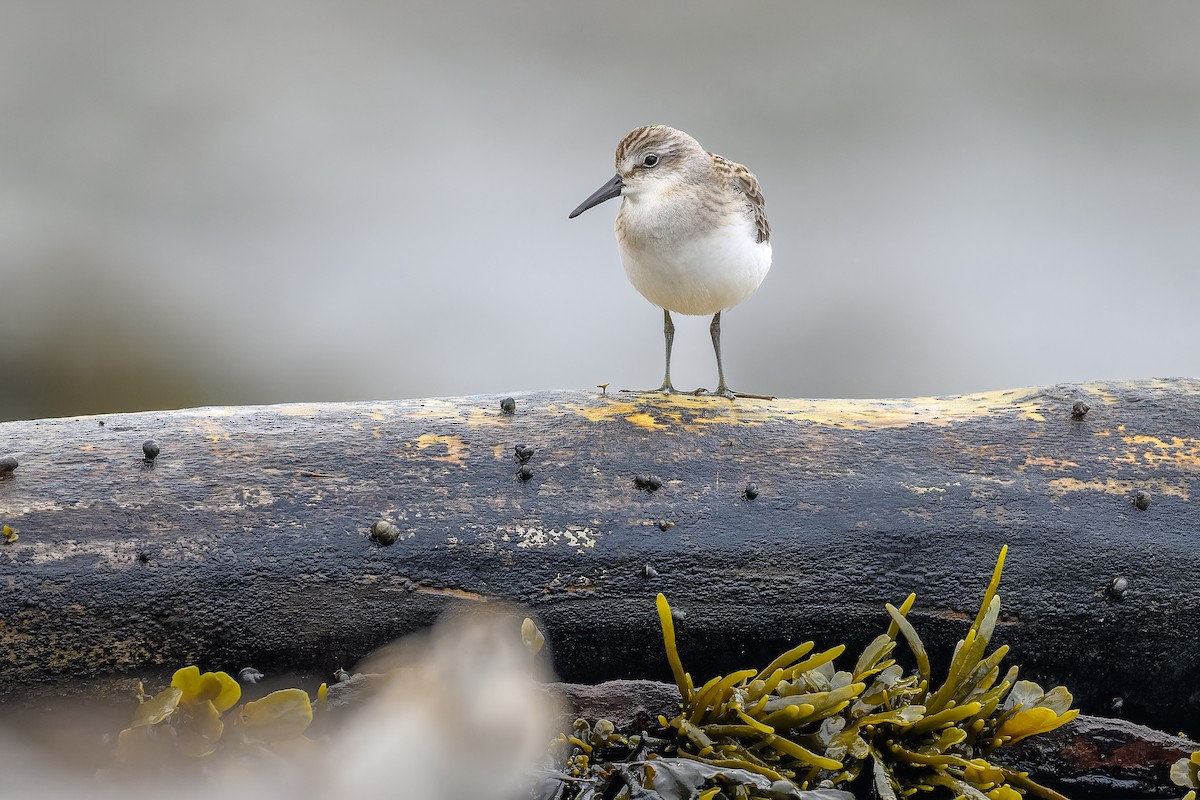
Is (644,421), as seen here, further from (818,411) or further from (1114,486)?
(1114,486)

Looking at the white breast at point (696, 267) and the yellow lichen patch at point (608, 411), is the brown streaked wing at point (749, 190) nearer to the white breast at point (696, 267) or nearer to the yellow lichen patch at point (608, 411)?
the white breast at point (696, 267)

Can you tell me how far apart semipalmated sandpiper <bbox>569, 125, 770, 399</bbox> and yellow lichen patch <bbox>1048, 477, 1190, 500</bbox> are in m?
1.26

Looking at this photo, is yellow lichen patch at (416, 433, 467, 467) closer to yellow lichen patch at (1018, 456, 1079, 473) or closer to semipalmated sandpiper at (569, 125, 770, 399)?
semipalmated sandpiper at (569, 125, 770, 399)

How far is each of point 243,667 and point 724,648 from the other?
3.46 feet

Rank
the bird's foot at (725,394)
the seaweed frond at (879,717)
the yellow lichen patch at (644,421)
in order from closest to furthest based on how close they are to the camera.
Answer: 1. the seaweed frond at (879,717)
2. the yellow lichen patch at (644,421)
3. the bird's foot at (725,394)

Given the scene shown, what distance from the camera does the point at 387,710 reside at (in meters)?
2.26

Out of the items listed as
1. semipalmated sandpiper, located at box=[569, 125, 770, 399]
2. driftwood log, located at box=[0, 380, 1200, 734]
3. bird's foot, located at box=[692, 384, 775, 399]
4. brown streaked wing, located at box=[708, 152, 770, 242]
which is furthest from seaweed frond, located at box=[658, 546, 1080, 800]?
brown streaked wing, located at box=[708, 152, 770, 242]

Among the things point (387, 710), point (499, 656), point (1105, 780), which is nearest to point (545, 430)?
point (499, 656)

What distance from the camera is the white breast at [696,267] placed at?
377 centimetres

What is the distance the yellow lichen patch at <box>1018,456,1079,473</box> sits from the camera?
8.84ft

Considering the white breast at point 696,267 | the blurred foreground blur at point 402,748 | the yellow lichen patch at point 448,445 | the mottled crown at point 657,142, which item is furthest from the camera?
the mottled crown at point 657,142

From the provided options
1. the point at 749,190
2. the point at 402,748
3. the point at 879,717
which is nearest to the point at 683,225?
the point at 749,190

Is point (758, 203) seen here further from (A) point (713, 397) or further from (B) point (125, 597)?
(B) point (125, 597)

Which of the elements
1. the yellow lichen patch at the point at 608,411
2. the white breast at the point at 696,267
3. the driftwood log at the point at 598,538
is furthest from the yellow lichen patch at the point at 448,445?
the white breast at the point at 696,267
